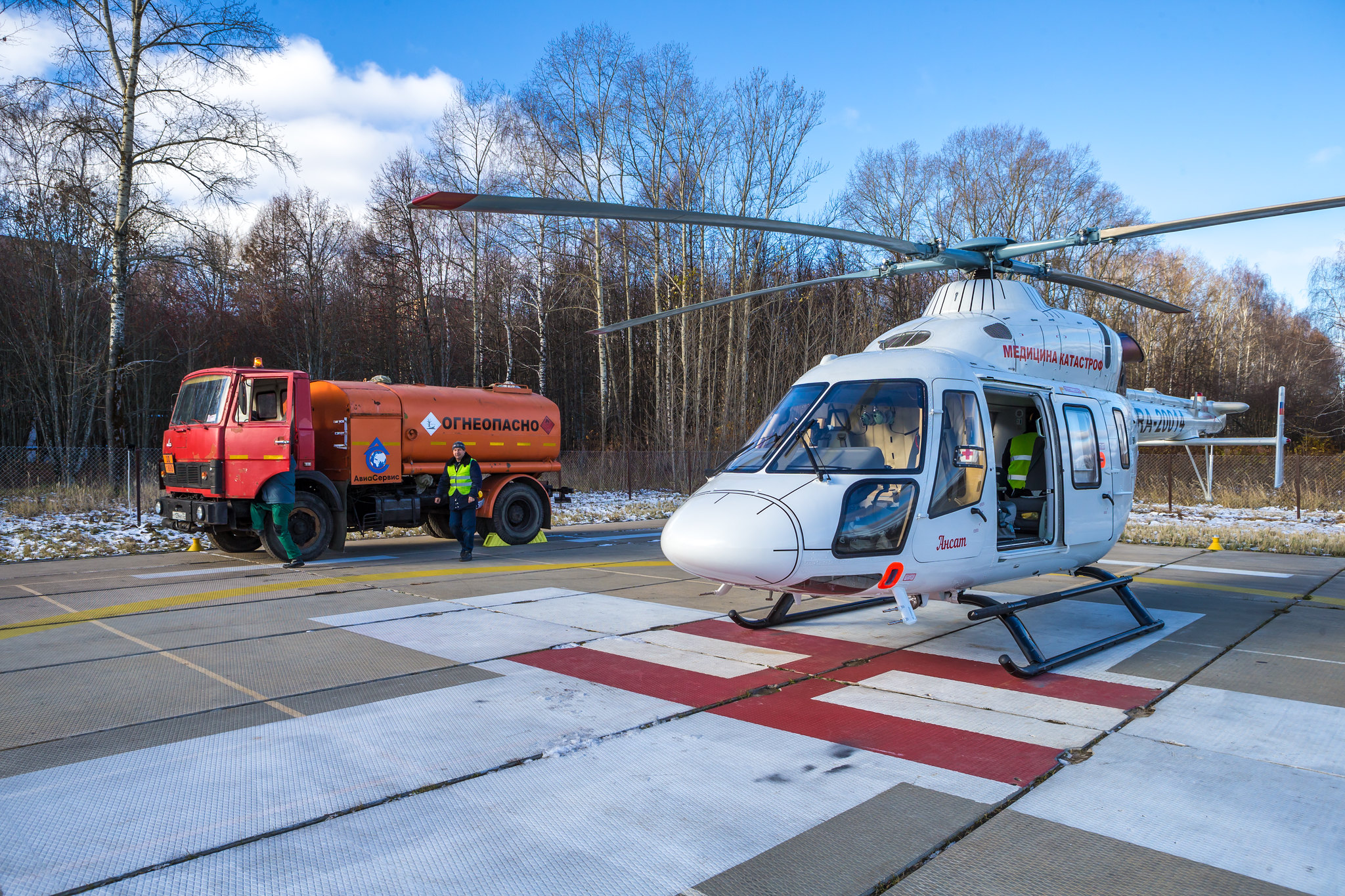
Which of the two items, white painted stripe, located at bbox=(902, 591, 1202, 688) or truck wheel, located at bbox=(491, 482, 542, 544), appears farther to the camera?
truck wheel, located at bbox=(491, 482, 542, 544)

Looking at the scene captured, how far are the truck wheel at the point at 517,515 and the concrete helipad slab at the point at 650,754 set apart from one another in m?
5.81

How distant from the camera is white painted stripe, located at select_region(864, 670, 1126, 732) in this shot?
483 centimetres

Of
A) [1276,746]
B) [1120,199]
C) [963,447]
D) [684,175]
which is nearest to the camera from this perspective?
[1276,746]

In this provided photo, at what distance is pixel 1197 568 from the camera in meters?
11.5

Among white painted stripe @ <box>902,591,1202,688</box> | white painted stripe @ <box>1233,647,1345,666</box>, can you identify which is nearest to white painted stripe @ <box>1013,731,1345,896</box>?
white painted stripe @ <box>902,591,1202,688</box>

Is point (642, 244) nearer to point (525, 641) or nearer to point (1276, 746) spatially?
point (525, 641)

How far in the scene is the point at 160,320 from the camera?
1167 inches

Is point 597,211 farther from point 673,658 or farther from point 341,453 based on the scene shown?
point 341,453

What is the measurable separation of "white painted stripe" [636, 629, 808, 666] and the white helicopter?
55 centimetres

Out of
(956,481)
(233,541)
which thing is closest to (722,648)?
(956,481)

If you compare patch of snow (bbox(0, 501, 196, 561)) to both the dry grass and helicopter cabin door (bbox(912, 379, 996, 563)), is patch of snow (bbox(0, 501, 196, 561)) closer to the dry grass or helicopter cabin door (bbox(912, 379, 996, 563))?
helicopter cabin door (bbox(912, 379, 996, 563))

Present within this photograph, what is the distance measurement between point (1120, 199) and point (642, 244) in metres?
20.5

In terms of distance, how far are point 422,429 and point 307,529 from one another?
7.51 feet

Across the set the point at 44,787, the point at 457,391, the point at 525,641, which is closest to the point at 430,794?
the point at 44,787
